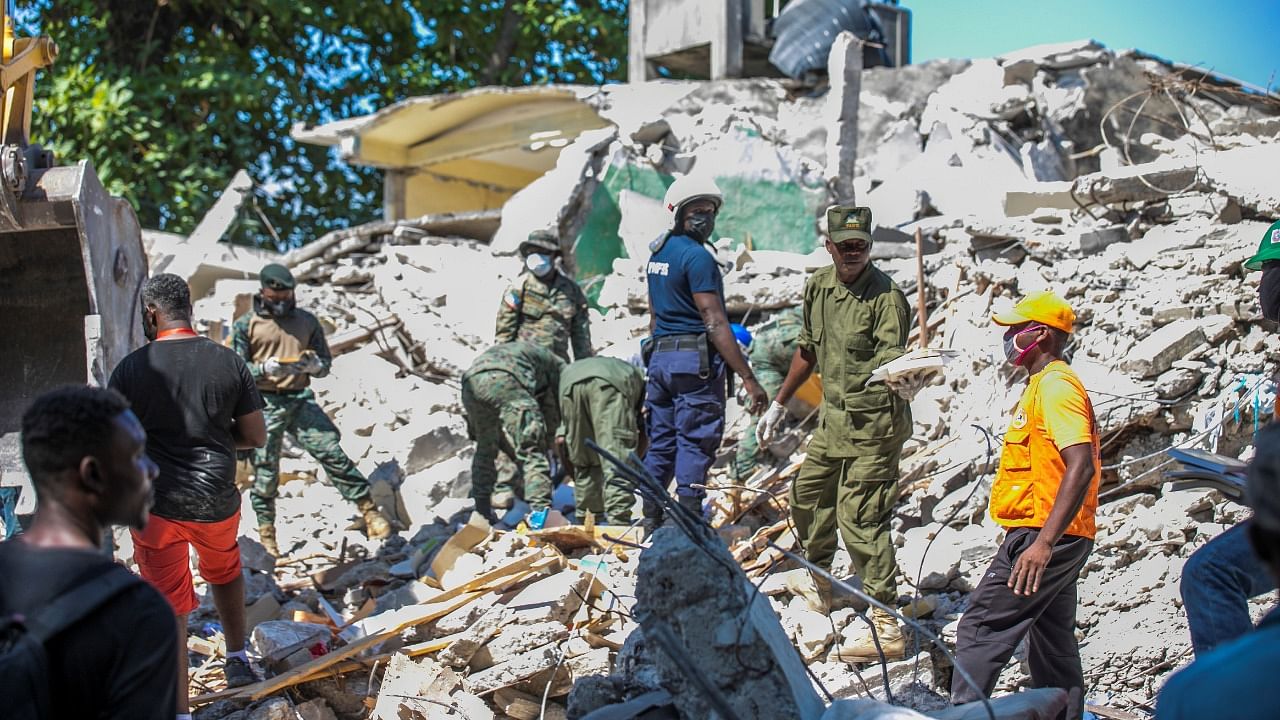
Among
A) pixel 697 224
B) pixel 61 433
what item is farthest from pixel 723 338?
pixel 61 433

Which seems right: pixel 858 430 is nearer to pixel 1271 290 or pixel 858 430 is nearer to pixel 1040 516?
pixel 1040 516

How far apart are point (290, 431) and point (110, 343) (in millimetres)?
2037

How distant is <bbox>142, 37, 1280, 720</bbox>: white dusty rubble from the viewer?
17.5 feet

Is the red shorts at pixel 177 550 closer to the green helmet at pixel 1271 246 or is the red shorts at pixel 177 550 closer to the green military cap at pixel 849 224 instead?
the green military cap at pixel 849 224

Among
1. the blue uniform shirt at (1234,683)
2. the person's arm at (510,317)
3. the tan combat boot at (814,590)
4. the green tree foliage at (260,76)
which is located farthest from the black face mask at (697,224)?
the green tree foliage at (260,76)

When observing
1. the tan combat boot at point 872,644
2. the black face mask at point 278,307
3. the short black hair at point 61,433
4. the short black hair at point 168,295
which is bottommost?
the tan combat boot at point 872,644

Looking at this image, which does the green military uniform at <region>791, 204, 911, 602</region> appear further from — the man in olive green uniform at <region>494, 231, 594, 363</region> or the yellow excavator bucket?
the yellow excavator bucket

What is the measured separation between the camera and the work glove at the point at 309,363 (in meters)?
7.63

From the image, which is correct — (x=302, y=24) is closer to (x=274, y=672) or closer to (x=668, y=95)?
(x=668, y=95)

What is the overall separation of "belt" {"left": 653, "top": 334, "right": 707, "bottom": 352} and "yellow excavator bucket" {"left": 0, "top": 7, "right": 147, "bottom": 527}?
2775 millimetres

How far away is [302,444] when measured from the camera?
7703 mm

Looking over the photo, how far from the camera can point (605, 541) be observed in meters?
6.47

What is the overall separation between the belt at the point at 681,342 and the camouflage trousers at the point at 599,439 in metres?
0.55

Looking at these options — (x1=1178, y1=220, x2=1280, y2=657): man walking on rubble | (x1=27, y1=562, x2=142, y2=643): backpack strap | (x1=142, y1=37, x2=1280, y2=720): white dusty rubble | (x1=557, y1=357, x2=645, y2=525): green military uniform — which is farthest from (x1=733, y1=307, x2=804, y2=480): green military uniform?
(x1=27, y1=562, x2=142, y2=643): backpack strap
